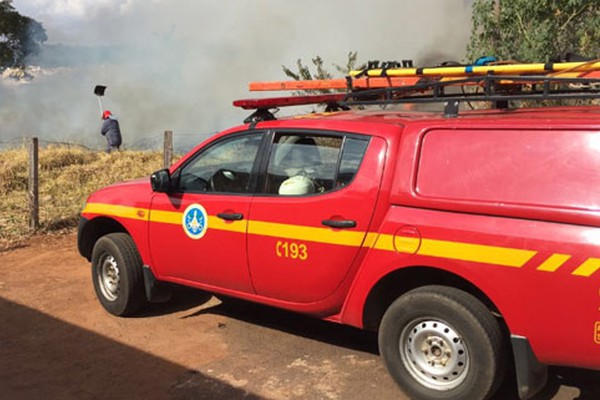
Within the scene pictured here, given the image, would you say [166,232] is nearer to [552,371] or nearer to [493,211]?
[493,211]

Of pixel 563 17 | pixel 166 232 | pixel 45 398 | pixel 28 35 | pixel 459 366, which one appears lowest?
pixel 45 398

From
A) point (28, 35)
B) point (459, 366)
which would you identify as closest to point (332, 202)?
point (459, 366)

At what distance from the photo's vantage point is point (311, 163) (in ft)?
12.9

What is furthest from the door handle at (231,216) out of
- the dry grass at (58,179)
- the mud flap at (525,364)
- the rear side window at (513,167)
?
the dry grass at (58,179)

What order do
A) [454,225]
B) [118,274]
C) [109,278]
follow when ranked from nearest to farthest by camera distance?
[454,225]
[118,274]
[109,278]

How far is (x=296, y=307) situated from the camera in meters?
3.84

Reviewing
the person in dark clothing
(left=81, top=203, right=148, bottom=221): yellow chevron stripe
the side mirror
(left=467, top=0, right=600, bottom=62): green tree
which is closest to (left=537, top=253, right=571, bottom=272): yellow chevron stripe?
the side mirror

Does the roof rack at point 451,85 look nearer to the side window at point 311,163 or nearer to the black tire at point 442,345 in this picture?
the side window at point 311,163

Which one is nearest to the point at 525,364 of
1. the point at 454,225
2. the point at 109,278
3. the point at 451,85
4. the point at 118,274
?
the point at 454,225

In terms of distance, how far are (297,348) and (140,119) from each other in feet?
121

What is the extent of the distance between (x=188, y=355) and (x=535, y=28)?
28.5ft

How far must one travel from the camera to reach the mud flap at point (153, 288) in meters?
4.79

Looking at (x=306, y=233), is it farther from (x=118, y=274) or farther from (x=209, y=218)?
(x=118, y=274)

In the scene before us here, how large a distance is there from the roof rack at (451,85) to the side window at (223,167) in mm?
234
